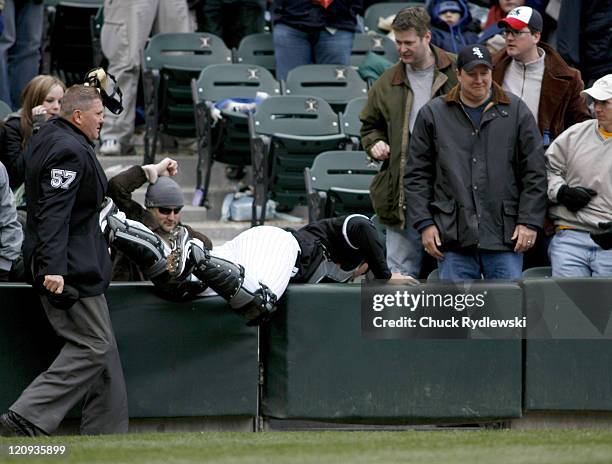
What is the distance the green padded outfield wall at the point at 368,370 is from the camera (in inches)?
285

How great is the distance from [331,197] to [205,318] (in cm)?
285

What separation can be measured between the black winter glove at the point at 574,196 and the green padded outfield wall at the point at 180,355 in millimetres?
2107

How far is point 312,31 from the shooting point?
11797mm

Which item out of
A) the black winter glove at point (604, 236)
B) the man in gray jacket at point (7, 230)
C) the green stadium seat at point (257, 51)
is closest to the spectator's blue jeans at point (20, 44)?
the green stadium seat at point (257, 51)

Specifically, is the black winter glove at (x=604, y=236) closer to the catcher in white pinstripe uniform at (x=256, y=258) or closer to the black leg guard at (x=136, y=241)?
the catcher in white pinstripe uniform at (x=256, y=258)

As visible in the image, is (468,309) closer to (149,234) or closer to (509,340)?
(509,340)

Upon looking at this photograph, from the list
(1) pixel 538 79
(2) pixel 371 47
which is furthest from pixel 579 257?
(2) pixel 371 47

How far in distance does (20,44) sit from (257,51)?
234cm

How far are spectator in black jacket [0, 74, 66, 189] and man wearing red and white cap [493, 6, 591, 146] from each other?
298 cm

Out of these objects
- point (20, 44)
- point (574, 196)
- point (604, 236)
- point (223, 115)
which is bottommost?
point (223, 115)

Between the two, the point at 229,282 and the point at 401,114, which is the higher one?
the point at 401,114

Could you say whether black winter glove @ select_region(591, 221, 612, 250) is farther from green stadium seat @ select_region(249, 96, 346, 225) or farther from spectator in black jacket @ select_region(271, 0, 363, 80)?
spectator in black jacket @ select_region(271, 0, 363, 80)

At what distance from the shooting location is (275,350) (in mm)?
7273

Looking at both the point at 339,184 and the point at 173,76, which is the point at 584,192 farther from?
the point at 173,76
